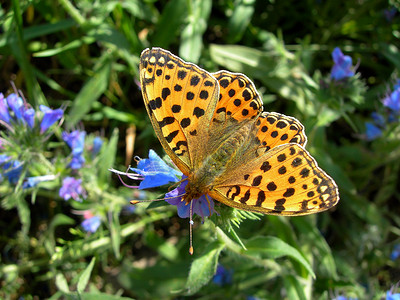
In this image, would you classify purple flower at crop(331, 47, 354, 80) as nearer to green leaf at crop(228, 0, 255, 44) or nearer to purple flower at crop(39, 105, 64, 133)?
green leaf at crop(228, 0, 255, 44)

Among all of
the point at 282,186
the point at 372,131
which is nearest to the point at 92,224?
the point at 282,186

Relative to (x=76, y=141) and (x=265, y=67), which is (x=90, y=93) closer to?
(x=76, y=141)

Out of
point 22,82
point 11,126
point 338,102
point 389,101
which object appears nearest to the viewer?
point 11,126

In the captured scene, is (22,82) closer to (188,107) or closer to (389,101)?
(188,107)

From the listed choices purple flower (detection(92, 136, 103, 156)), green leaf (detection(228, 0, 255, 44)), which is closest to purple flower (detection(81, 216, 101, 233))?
purple flower (detection(92, 136, 103, 156))

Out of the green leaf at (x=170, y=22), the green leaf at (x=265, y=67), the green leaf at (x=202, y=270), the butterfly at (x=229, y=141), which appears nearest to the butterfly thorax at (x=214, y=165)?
the butterfly at (x=229, y=141)

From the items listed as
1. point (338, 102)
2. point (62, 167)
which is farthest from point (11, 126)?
point (338, 102)
